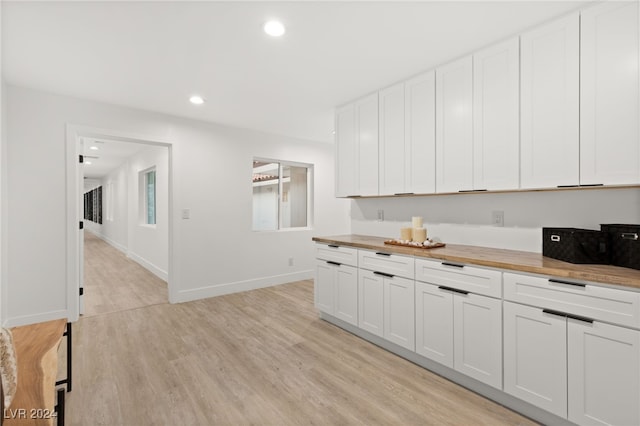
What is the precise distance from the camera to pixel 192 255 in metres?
4.20

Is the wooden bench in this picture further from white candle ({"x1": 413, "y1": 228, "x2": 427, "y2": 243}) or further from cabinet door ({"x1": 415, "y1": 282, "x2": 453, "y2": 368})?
white candle ({"x1": 413, "y1": 228, "x2": 427, "y2": 243})

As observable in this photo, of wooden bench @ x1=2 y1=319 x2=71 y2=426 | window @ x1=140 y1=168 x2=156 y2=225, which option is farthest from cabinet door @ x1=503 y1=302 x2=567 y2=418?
window @ x1=140 y1=168 x2=156 y2=225

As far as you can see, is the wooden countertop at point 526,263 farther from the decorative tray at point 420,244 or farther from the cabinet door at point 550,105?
the cabinet door at point 550,105

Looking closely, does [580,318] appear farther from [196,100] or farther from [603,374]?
[196,100]

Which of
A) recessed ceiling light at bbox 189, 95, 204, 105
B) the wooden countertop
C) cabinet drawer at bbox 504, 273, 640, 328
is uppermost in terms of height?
recessed ceiling light at bbox 189, 95, 204, 105

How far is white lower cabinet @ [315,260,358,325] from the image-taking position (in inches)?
119

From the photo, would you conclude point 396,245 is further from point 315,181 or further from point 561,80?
point 315,181

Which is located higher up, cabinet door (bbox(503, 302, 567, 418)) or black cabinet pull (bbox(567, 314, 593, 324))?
black cabinet pull (bbox(567, 314, 593, 324))

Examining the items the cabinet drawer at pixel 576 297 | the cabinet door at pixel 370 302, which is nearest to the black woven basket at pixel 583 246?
the cabinet drawer at pixel 576 297

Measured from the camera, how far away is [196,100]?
3.50 metres

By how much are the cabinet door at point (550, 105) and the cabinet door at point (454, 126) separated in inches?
15.2

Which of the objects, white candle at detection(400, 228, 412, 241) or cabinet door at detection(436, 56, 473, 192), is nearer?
cabinet door at detection(436, 56, 473, 192)

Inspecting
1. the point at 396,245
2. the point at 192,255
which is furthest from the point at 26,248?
the point at 396,245

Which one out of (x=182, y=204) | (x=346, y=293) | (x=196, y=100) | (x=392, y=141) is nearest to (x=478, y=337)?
(x=346, y=293)
